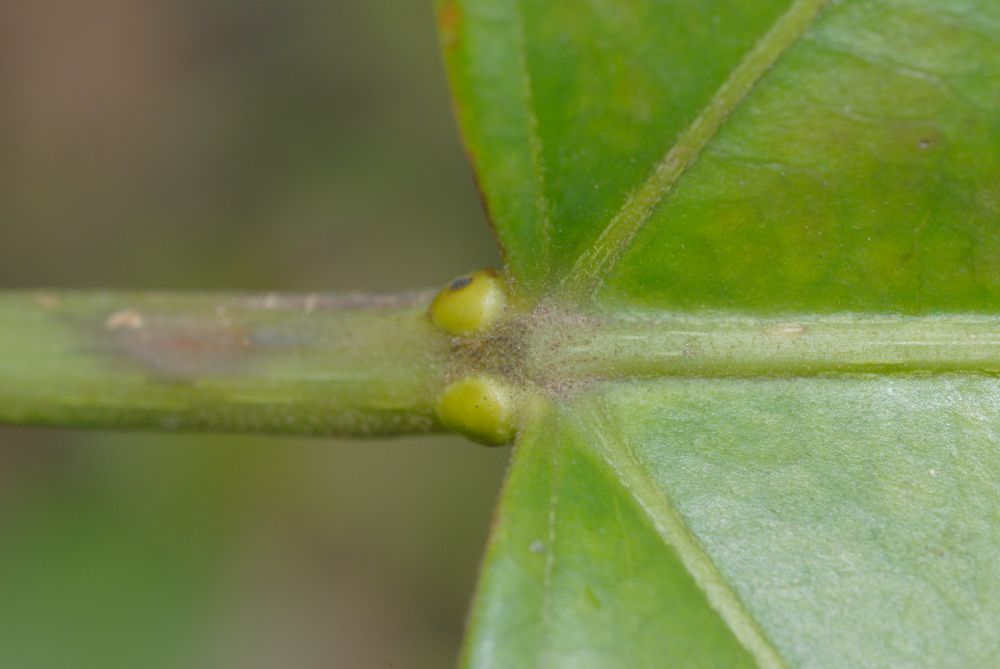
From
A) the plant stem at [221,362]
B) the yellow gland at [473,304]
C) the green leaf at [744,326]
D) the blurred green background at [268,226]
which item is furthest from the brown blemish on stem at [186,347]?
the blurred green background at [268,226]

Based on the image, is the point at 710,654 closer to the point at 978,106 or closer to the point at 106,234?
the point at 978,106

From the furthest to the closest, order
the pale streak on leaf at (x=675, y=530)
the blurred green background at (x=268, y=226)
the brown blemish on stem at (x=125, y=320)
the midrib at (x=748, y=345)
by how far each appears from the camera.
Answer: the blurred green background at (x=268, y=226), the brown blemish on stem at (x=125, y=320), the midrib at (x=748, y=345), the pale streak on leaf at (x=675, y=530)

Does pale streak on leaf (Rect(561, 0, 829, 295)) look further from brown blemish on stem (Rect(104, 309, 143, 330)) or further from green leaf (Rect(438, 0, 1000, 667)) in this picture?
brown blemish on stem (Rect(104, 309, 143, 330))

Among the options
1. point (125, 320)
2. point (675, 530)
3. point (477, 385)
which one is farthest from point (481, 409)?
point (125, 320)

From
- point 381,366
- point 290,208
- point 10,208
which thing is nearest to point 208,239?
point 290,208

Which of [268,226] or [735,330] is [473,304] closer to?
[735,330]

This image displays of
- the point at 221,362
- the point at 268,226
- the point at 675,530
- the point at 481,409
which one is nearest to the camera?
the point at 675,530

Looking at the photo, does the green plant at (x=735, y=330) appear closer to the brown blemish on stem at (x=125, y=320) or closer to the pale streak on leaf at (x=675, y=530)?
the pale streak on leaf at (x=675, y=530)
